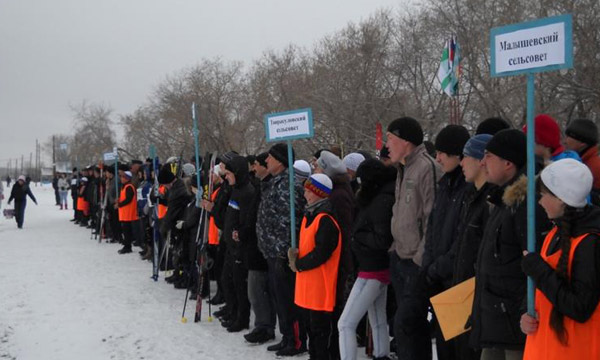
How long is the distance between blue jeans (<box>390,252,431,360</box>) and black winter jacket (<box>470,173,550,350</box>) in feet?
3.23

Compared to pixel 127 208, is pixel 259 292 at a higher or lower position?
lower

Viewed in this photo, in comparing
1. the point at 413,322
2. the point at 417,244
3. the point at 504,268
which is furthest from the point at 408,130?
the point at 504,268

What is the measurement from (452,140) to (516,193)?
1.08 metres

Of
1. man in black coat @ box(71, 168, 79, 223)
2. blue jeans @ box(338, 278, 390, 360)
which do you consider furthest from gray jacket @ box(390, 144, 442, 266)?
man in black coat @ box(71, 168, 79, 223)

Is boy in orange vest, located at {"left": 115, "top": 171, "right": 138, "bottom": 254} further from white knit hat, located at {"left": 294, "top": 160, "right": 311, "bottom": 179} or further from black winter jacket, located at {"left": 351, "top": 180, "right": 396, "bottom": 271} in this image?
black winter jacket, located at {"left": 351, "top": 180, "right": 396, "bottom": 271}

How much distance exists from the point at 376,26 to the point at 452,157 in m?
30.0

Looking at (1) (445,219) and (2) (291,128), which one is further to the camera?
(2) (291,128)

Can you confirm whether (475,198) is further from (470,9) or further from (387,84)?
(387,84)

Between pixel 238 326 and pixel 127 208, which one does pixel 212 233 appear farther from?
pixel 127 208

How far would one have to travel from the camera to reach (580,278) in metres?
2.71

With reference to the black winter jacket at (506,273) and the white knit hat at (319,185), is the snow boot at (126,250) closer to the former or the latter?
the white knit hat at (319,185)

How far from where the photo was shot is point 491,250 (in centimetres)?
337

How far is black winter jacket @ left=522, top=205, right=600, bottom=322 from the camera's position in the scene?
2680 mm

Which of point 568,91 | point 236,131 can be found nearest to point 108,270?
point 568,91
